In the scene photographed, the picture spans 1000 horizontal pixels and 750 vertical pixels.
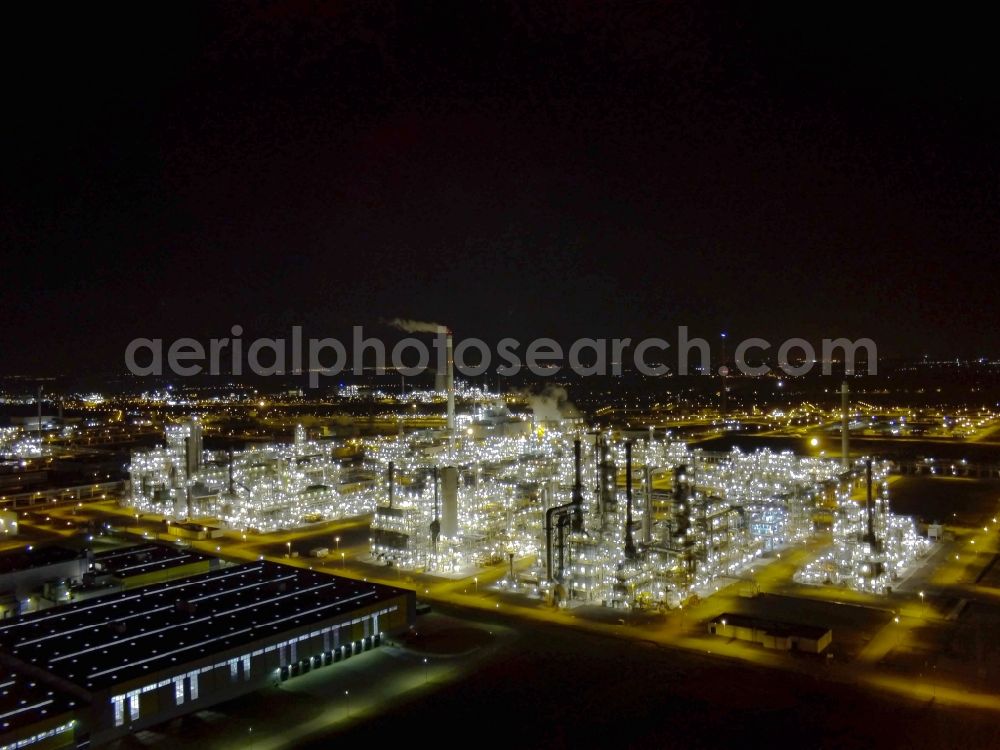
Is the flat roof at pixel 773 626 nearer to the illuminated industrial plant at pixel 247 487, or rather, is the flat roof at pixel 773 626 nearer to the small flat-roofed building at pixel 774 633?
the small flat-roofed building at pixel 774 633

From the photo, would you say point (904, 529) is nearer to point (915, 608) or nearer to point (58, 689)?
point (915, 608)

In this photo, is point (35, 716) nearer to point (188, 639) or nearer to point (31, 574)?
point (188, 639)

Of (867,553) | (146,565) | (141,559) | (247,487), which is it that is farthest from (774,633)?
(247,487)

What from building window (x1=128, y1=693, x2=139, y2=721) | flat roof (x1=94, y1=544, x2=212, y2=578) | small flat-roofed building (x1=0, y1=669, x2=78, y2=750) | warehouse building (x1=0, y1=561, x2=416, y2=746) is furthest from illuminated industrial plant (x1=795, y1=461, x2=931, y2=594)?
small flat-roofed building (x1=0, y1=669, x2=78, y2=750)


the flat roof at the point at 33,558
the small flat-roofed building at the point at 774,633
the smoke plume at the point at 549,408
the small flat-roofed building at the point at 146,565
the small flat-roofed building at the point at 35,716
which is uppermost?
the smoke plume at the point at 549,408

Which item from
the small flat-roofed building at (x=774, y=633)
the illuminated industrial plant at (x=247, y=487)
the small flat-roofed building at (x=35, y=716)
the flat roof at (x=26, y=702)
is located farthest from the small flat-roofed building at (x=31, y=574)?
the small flat-roofed building at (x=774, y=633)

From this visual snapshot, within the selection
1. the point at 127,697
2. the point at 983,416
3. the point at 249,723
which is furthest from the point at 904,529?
the point at 983,416
